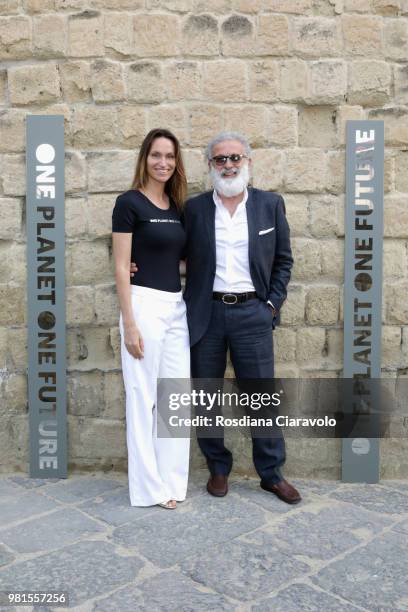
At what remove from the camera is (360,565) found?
8.97 ft

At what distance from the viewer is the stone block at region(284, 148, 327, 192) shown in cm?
377

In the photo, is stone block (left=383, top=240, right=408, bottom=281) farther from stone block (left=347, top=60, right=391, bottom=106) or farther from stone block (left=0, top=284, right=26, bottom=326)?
stone block (left=0, top=284, right=26, bottom=326)

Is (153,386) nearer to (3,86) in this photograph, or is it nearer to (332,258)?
(332,258)

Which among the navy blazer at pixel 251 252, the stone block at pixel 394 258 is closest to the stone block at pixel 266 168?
the navy blazer at pixel 251 252

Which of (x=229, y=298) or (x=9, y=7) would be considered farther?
(x=9, y=7)

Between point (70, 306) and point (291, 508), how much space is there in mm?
1929

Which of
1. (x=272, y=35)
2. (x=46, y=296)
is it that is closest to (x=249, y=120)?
(x=272, y=35)

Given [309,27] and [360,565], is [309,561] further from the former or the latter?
[309,27]

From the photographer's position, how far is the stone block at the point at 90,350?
3883mm

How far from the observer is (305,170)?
378 cm

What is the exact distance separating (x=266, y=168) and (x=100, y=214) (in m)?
1.15

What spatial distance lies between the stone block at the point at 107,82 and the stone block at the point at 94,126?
0.25 feet

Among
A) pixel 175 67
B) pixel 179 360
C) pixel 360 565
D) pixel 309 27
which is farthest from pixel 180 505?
pixel 309 27

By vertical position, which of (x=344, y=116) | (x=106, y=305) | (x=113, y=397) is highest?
(x=344, y=116)
